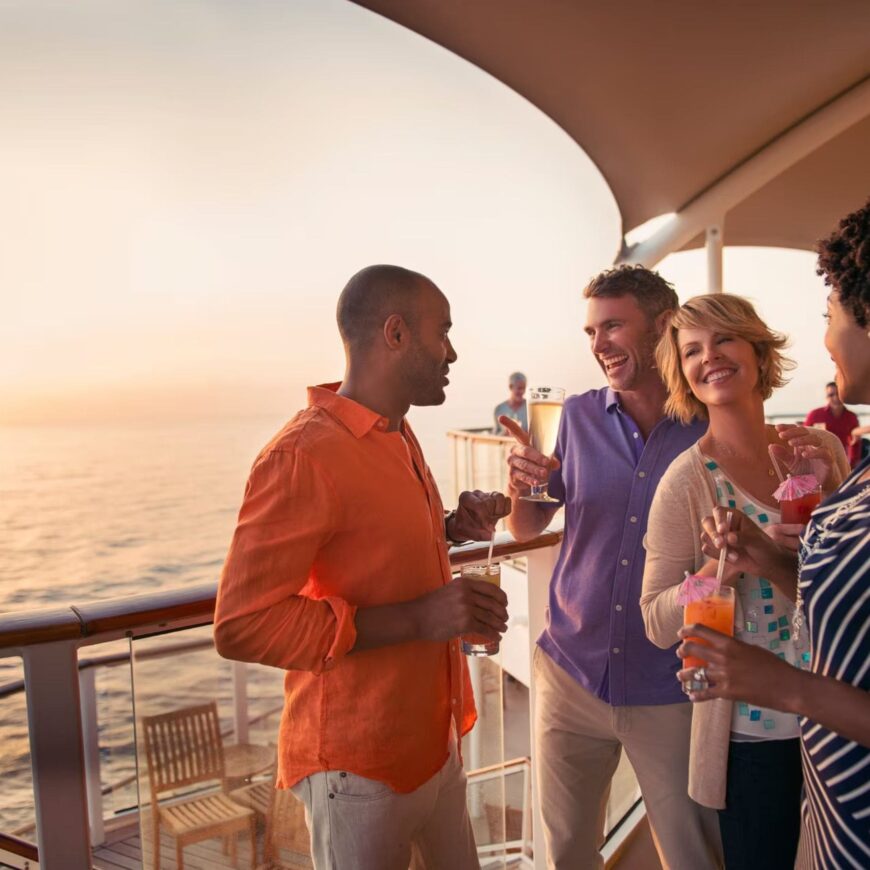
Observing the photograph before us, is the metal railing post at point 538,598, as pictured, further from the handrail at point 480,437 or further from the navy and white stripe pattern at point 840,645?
the handrail at point 480,437

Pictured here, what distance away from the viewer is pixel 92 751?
56.2 inches

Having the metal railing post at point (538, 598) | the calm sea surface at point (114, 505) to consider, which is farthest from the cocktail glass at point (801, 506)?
the calm sea surface at point (114, 505)

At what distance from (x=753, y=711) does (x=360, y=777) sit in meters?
0.78

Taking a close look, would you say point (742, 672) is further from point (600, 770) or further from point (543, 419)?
point (600, 770)

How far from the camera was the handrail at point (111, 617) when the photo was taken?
4.31ft

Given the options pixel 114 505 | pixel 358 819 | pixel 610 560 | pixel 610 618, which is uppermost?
pixel 610 560

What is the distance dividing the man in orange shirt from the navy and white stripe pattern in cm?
49

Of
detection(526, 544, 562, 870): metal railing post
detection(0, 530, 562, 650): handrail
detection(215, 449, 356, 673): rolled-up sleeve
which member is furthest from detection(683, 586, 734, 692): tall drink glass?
detection(526, 544, 562, 870): metal railing post

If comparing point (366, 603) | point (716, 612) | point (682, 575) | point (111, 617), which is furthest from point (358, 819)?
point (682, 575)

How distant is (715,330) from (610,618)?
2.34ft

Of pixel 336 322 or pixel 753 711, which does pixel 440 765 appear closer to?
pixel 753 711

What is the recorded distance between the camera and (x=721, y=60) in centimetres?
609

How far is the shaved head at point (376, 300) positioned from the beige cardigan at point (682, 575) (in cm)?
67

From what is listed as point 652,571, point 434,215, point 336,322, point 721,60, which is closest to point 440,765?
point 652,571
